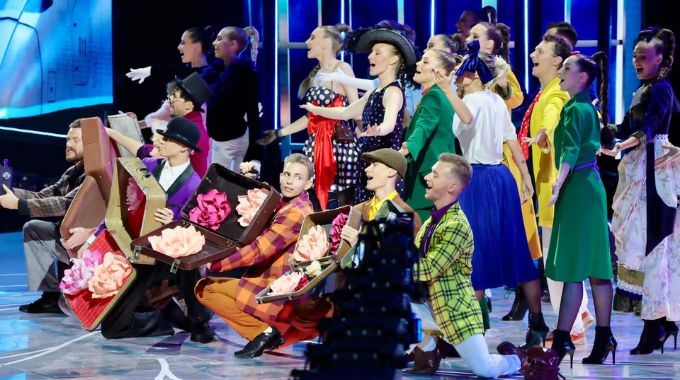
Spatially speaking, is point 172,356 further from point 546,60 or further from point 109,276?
point 546,60

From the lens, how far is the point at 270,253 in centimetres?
588

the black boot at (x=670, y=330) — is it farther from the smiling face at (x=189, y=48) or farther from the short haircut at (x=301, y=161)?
the smiling face at (x=189, y=48)

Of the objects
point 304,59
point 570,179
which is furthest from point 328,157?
point 304,59

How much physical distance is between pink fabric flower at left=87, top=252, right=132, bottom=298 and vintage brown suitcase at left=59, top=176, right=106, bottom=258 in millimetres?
476

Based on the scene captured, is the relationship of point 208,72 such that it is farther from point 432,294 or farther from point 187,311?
point 432,294

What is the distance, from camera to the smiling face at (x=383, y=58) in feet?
21.1

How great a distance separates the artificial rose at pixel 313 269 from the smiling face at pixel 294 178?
2.15 feet

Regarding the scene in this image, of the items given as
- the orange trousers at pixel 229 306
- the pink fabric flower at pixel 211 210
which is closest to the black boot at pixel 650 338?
the orange trousers at pixel 229 306

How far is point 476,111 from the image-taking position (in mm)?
5996

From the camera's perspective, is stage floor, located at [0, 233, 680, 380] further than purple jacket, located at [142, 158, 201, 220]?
No

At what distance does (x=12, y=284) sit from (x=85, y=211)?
2.14 meters

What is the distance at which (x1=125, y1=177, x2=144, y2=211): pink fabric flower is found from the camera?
630 cm

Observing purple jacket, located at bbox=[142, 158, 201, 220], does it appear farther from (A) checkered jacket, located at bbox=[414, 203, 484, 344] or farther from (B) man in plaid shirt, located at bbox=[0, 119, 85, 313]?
(A) checkered jacket, located at bbox=[414, 203, 484, 344]

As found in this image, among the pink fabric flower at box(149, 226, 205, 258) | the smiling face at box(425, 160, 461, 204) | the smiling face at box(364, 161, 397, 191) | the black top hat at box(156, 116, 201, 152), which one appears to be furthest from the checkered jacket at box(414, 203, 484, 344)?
the black top hat at box(156, 116, 201, 152)
